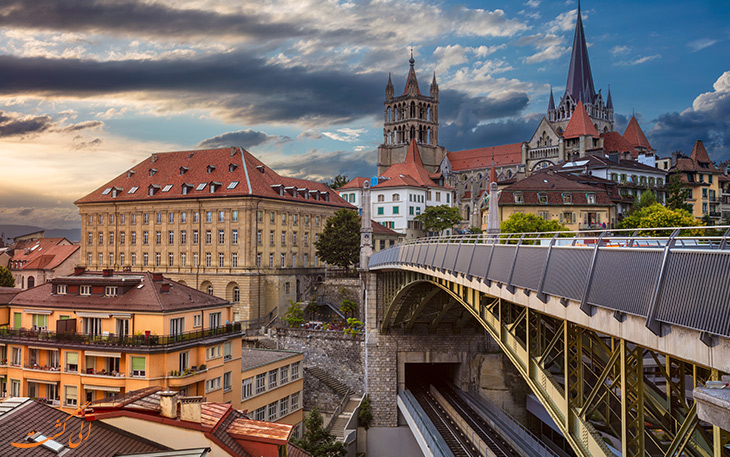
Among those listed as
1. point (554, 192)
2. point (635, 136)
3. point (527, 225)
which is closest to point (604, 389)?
point (527, 225)

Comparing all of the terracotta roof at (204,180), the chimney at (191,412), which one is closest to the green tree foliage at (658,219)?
the terracotta roof at (204,180)

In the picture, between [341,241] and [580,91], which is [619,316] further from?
[580,91]

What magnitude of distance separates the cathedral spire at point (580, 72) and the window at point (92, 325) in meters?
149

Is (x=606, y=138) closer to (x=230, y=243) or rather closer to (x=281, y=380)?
(x=230, y=243)

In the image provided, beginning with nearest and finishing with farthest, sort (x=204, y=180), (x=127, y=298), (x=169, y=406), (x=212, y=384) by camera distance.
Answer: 1. (x=169, y=406)
2. (x=127, y=298)
3. (x=212, y=384)
4. (x=204, y=180)

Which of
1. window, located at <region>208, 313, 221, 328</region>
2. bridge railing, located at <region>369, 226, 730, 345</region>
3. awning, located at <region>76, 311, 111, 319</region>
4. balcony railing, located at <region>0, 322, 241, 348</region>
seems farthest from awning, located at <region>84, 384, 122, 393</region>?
bridge railing, located at <region>369, 226, 730, 345</region>

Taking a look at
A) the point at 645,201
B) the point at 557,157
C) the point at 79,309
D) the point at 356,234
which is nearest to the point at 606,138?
the point at 557,157

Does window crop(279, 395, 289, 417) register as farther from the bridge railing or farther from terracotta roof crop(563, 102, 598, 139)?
terracotta roof crop(563, 102, 598, 139)

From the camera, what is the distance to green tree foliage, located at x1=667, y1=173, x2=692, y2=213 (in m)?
84.8

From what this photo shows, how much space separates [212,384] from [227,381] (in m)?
1.91

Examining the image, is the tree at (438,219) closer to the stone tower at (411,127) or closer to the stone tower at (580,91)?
the stone tower at (411,127)

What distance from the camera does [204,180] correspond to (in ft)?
265

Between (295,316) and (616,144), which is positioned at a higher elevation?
(616,144)

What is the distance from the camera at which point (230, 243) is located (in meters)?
75.9
